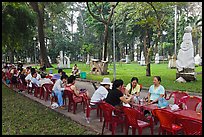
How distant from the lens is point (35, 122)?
641 centimetres

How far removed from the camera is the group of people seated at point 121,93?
5.33m

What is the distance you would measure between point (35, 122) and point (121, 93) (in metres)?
2.52

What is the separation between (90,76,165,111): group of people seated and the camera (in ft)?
17.5

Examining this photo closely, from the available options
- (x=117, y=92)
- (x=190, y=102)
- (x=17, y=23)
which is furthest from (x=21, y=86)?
(x=190, y=102)

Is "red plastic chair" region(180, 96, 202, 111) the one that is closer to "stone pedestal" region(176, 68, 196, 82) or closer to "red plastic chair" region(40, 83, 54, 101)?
"red plastic chair" region(40, 83, 54, 101)

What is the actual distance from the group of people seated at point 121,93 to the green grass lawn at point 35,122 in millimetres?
877

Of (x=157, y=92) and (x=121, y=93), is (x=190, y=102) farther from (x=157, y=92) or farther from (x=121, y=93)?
(x=121, y=93)

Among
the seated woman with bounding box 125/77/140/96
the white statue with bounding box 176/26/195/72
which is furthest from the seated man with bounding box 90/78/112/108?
the white statue with bounding box 176/26/195/72

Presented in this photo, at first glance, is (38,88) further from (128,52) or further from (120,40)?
(128,52)

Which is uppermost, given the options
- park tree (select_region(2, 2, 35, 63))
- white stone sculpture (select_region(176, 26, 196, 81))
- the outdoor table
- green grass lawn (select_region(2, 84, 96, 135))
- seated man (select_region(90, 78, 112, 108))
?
park tree (select_region(2, 2, 35, 63))

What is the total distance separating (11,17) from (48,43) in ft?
135

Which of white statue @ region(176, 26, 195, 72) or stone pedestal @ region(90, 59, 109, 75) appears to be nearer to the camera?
white statue @ region(176, 26, 195, 72)

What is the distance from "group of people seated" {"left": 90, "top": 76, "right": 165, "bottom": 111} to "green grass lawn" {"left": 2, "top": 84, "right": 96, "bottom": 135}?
877 millimetres

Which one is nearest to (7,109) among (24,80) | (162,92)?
(24,80)
